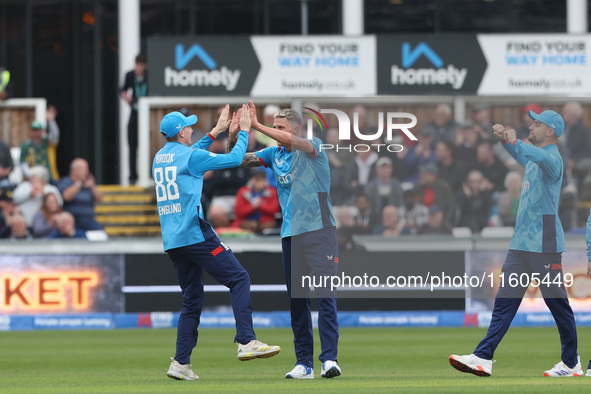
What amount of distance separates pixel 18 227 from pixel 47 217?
19.8 inches

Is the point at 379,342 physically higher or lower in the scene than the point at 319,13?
lower

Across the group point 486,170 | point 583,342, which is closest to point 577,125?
→ point 486,170

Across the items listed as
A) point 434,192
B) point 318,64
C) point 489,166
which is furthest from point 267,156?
point 318,64

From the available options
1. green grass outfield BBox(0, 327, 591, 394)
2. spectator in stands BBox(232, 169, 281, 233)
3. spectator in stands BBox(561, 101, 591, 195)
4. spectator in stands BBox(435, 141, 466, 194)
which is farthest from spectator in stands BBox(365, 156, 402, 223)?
spectator in stands BBox(561, 101, 591, 195)

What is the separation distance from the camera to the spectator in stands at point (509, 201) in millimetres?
17203

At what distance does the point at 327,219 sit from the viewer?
31.9ft

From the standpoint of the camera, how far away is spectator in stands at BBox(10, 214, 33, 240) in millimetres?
17781

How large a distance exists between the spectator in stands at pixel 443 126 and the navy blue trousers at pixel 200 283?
28.1 ft

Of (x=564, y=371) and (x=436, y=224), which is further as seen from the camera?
(x=436, y=224)

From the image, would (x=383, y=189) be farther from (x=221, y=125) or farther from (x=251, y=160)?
(x=221, y=125)

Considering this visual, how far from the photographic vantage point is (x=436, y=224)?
17.0 metres

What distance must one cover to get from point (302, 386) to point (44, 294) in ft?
28.3

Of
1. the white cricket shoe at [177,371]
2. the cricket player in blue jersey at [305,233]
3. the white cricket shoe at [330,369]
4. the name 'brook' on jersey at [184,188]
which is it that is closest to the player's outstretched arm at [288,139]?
the cricket player in blue jersey at [305,233]

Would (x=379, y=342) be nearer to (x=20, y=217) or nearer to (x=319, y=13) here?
(x=20, y=217)
